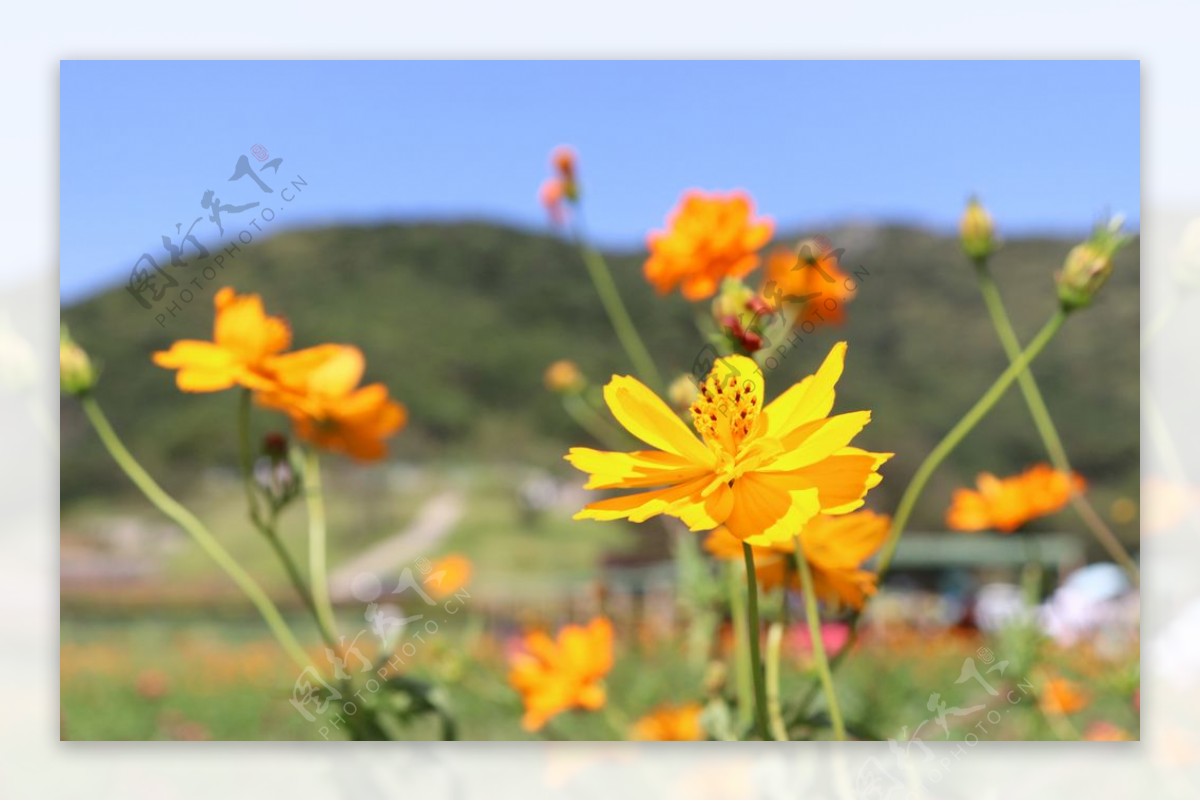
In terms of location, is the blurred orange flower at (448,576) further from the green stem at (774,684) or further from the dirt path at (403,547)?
the green stem at (774,684)

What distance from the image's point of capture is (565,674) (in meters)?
1.15

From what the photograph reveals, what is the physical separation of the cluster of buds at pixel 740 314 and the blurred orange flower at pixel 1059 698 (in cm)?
79

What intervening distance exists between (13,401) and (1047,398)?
4.11ft

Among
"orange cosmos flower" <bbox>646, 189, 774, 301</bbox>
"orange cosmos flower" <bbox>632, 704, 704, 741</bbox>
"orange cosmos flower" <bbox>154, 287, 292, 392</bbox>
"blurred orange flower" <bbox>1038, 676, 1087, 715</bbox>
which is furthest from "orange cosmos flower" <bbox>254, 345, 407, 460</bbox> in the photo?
"blurred orange flower" <bbox>1038, 676, 1087, 715</bbox>

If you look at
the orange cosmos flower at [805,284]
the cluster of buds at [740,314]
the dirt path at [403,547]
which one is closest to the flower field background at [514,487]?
the dirt path at [403,547]

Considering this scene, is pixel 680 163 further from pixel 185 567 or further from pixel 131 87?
pixel 185 567

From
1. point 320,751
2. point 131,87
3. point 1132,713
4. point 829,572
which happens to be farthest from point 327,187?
point 1132,713

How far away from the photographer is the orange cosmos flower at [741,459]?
574 millimetres

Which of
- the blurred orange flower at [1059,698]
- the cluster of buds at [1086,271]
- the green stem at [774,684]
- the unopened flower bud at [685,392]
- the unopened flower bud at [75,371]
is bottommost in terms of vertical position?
the blurred orange flower at [1059,698]

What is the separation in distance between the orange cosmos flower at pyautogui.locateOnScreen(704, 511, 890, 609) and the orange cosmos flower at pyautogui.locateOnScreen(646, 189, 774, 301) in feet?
0.63

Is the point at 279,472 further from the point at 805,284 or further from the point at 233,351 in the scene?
the point at 805,284

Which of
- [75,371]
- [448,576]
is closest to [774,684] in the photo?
[75,371]

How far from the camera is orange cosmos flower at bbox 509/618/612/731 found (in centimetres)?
114

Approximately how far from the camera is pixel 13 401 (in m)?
1.41
